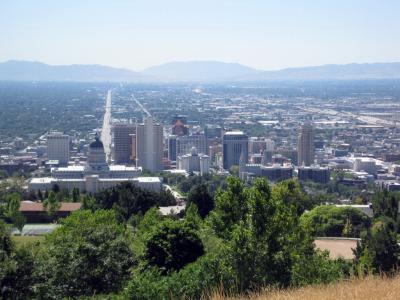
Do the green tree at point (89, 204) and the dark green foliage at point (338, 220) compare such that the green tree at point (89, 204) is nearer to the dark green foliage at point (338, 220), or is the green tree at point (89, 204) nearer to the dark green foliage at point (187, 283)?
the dark green foliage at point (338, 220)

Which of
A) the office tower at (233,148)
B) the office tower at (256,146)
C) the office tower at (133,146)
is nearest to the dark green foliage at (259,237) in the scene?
the office tower at (233,148)

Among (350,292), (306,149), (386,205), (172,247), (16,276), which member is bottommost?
(306,149)

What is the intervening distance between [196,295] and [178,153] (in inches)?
2112

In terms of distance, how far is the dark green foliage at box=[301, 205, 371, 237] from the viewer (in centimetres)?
2327

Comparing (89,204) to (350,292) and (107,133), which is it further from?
(107,133)

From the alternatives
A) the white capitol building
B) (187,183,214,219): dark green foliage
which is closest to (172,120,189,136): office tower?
the white capitol building

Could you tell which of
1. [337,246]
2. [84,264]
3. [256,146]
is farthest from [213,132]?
[84,264]

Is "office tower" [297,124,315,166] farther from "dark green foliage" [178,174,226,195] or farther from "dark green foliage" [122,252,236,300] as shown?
"dark green foliage" [122,252,236,300]

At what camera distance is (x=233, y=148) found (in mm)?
58281

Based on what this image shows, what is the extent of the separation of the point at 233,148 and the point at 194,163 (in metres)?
4.20

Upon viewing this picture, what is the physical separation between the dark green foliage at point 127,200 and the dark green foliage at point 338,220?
5924 mm

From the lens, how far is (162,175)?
5075 cm

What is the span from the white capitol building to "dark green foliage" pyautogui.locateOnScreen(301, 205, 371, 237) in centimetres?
1744

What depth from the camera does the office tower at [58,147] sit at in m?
59.3
